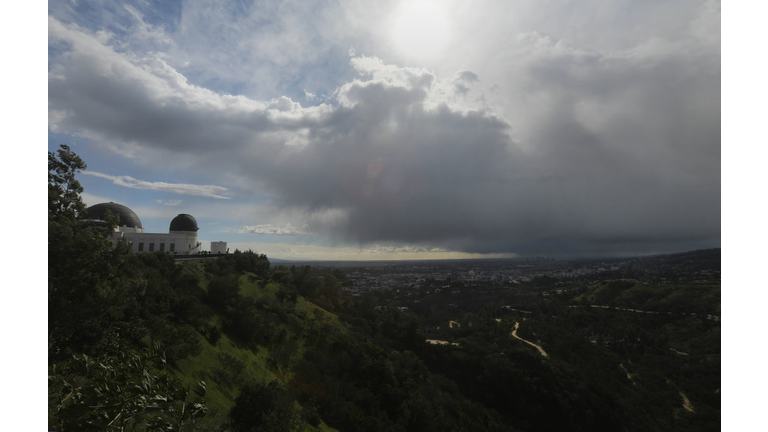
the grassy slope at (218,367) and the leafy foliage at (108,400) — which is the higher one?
the leafy foliage at (108,400)

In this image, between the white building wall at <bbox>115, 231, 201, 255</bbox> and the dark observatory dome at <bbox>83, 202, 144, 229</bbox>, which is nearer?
the white building wall at <bbox>115, 231, 201, 255</bbox>

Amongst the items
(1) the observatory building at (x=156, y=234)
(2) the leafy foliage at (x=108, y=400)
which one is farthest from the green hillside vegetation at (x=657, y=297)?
(1) the observatory building at (x=156, y=234)

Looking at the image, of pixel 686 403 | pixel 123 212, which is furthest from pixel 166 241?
pixel 686 403

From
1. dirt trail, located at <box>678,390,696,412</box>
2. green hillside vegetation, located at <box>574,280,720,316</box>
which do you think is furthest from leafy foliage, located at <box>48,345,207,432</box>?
green hillside vegetation, located at <box>574,280,720,316</box>

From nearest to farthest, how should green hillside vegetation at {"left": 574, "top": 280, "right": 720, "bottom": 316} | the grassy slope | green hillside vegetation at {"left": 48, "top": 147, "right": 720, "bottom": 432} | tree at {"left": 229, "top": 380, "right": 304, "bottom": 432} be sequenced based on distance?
green hillside vegetation at {"left": 48, "top": 147, "right": 720, "bottom": 432}
tree at {"left": 229, "top": 380, "right": 304, "bottom": 432}
the grassy slope
green hillside vegetation at {"left": 574, "top": 280, "right": 720, "bottom": 316}

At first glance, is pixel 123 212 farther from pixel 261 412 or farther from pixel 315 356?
pixel 261 412

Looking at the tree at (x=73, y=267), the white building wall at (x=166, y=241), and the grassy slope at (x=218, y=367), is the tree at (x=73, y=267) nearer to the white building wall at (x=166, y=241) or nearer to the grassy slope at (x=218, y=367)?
the grassy slope at (x=218, y=367)

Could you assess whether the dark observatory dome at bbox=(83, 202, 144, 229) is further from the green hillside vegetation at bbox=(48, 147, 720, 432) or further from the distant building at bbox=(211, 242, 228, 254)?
the green hillside vegetation at bbox=(48, 147, 720, 432)
